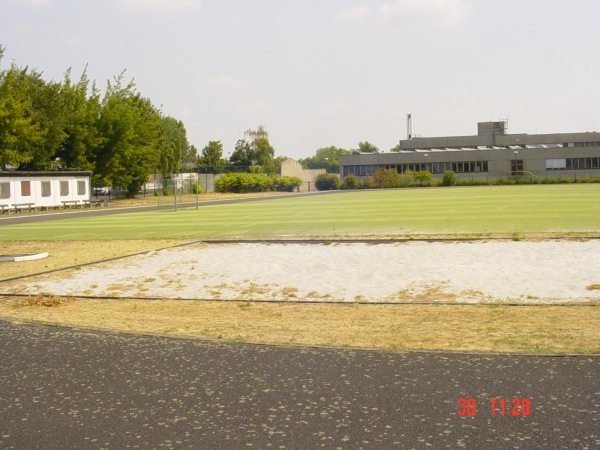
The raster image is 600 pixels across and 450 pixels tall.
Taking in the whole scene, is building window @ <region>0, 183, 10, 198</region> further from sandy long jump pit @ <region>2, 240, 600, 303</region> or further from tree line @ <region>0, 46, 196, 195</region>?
sandy long jump pit @ <region>2, 240, 600, 303</region>

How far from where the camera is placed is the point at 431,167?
109000 millimetres

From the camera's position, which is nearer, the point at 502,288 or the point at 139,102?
the point at 502,288

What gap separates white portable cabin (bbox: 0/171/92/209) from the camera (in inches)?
1772

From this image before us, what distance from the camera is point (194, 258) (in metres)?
18.0

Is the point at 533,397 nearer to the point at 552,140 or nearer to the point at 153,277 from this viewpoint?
the point at 153,277

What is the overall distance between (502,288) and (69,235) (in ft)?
64.0

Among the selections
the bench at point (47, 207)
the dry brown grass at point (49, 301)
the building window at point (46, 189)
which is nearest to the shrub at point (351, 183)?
the bench at point (47, 207)

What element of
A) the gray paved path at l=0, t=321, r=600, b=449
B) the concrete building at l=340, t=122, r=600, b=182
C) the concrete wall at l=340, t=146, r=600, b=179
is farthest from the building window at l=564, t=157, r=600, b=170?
the gray paved path at l=0, t=321, r=600, b=449

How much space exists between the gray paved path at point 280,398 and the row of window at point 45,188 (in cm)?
3944

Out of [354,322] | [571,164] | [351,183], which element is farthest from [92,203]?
[571,164]

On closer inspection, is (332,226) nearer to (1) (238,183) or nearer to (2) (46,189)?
(2) (46,189)

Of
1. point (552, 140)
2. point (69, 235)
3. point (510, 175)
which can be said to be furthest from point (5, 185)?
point (552, 140)
